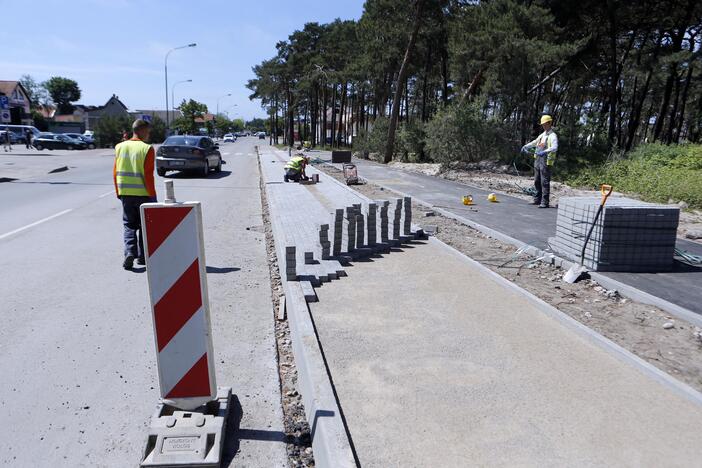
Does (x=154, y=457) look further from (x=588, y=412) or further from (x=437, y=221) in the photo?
(x=437, y=221)

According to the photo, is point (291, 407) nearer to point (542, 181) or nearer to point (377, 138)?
point (542, 181)

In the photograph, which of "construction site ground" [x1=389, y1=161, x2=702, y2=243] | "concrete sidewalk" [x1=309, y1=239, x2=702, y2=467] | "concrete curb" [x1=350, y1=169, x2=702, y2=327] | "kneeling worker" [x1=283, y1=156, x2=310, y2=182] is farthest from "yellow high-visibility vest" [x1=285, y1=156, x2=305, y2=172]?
"concrete sidewalk" [x1=309, y1=239, x2=702, y2=467]

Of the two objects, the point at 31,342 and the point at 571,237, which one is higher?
the point at 571,237

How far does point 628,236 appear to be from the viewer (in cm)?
659

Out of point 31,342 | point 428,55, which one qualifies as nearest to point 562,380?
point 31,342

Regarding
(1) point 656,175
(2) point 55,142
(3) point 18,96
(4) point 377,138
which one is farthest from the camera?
(3) point 18,96

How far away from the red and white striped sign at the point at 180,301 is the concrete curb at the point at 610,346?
3.20 m

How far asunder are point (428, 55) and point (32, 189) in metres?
29.5

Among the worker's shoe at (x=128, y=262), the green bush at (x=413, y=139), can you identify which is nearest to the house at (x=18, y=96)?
the green bush at (x=413, y=139)

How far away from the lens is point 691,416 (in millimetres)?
3301

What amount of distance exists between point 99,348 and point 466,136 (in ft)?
67.5

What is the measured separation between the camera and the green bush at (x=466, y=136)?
889 inches

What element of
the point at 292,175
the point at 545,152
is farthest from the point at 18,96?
the point at 545,152

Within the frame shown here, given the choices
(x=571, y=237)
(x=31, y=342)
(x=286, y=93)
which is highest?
(x=286, y=93)
